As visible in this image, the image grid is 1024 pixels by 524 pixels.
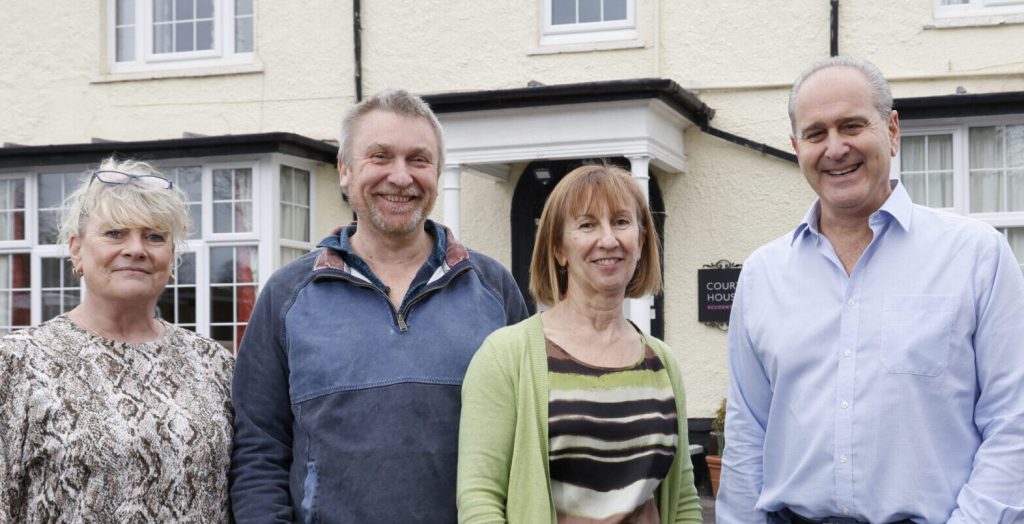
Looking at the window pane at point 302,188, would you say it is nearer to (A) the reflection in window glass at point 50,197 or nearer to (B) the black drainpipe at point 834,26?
(A) the reflection in window glass at point 50,197

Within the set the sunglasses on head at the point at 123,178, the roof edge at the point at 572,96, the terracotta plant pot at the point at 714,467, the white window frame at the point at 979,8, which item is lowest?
the terracotta plant pot at the point at 714,467

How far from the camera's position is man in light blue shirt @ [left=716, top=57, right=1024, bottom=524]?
239 cm

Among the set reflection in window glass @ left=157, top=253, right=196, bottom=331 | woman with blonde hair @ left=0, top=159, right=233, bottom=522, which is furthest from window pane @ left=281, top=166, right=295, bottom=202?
woman with blonde hair @ left=0, top=159, right=233, bottom=522

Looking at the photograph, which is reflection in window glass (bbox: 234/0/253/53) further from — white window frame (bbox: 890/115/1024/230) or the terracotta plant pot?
white window frame (bbox: 890/115/1024/230)

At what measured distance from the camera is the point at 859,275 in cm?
256

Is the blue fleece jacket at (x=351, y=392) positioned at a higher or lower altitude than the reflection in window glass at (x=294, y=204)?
lower

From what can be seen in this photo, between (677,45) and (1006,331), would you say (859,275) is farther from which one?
(677,45)

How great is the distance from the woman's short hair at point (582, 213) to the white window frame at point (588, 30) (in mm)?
6600

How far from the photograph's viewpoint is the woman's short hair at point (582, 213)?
263 cm

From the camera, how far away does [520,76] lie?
940 cm

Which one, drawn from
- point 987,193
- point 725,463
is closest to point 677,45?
point 987,193

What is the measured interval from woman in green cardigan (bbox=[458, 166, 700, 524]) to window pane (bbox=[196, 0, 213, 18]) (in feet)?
28.0

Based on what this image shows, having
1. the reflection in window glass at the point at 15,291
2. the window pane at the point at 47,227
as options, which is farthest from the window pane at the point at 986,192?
the reflection in window glass at the point at 15,291

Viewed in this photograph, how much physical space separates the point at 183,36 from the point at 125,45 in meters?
0.66
